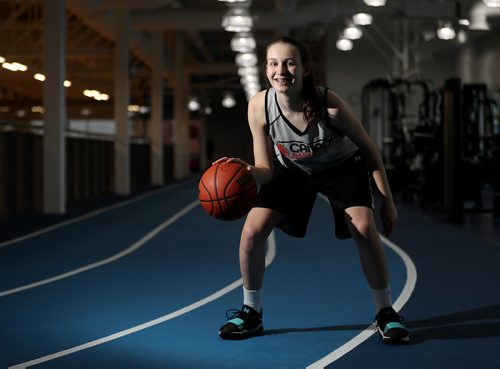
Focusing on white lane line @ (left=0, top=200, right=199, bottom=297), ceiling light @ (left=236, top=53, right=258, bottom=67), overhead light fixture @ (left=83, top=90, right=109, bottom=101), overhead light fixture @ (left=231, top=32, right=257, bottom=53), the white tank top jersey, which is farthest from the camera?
overhead light fixture @ (left=83, top=90, right=109, bottom=101)

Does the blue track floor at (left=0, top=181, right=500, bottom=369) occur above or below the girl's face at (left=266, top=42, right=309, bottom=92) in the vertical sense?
below

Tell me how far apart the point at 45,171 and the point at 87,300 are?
289 inches

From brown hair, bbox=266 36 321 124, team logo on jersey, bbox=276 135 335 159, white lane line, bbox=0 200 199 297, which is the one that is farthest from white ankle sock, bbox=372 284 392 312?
white lane line, bbox=0 200 199 297

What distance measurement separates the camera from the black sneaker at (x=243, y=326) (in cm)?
401

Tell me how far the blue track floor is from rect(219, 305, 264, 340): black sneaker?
61 millimetres

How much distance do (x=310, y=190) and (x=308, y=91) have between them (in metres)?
0.54

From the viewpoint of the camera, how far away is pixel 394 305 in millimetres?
4953

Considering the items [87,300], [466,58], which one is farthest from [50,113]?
[466,58]

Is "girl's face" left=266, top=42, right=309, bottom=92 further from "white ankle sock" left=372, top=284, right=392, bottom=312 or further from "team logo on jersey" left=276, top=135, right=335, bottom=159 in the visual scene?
"white ankle sock" left=372, top=284, right=392, bottom=312

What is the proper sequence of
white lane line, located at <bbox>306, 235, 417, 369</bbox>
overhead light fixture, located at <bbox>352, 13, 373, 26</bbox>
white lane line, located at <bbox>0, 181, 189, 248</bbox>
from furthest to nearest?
overhead light fixture, located at <bbox>352, 13, 373, 26</bbox>
white lane line, located at <bbox>0, 181, 189, 248</bbox>
white lane line, located at <bbox>306, 235, 417, 369</bbox>

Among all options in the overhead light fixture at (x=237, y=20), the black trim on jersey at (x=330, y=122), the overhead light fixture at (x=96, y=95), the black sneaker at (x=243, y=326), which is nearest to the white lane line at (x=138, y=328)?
the black sneaker at (x=243, y=326)

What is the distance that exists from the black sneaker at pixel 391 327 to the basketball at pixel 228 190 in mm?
913

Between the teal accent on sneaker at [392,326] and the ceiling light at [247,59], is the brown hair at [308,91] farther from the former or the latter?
the ceiling light at [247,59]

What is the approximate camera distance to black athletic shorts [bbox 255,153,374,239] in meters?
3.95
